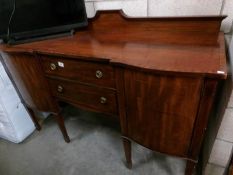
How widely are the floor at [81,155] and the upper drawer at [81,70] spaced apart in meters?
0.68

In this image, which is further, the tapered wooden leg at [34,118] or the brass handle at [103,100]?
the tapered wooden leg at [34,118]

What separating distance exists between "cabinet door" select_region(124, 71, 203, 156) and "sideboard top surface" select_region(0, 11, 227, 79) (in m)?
0.07

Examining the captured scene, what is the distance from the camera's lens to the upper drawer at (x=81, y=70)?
96 cm

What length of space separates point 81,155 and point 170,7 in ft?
3.92

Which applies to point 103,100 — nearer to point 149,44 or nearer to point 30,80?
point 149,44

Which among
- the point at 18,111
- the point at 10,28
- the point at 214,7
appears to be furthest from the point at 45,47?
the point at 214,7

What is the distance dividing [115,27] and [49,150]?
109 centimetres

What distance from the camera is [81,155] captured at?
1.47 m

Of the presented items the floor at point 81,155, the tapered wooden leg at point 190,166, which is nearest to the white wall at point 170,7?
the tapered wooden leg at point 190,166

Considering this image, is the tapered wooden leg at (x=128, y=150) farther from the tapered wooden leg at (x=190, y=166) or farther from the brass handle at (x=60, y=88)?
the brass handle at (x=60, y=88)

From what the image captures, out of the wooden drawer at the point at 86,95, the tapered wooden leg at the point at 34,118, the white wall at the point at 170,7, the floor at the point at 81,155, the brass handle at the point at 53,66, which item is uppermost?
the white wall at the point at 170,7

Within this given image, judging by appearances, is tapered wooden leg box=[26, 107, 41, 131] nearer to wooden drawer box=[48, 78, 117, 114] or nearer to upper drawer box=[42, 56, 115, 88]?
wooden drawer box=[48, 78, 117, 114]

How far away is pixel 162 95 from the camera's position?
2.70 ft

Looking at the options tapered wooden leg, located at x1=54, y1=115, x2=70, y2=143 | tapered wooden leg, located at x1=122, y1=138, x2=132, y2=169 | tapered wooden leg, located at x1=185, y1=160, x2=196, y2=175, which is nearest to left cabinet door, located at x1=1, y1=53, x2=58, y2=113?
tapered wooden leg, located at x1=54, y1=115, x2=70, y2=143
